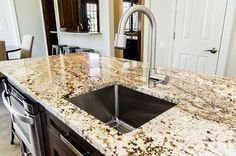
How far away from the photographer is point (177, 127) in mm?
707

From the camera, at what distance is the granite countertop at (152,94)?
0.62 metres

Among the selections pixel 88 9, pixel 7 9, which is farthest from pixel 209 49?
pixel 7 9

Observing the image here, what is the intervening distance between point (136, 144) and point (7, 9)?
19.5ft

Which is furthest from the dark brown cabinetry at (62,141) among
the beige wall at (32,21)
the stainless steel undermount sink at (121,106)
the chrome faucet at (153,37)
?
the beige wall at (32,21)

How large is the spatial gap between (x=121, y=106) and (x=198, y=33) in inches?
77.2

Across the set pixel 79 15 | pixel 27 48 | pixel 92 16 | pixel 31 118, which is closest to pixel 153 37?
pixel 31 118

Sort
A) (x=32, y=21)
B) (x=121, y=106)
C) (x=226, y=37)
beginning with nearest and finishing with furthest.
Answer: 1. (x=121, y=106)
2. (x=226, y=37)
3. (x=32, y=21)

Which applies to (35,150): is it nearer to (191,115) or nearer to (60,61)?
(60,61)

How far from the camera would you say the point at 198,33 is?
265cm

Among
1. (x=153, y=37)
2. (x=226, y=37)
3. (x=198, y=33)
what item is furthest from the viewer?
(x=198, y=33)

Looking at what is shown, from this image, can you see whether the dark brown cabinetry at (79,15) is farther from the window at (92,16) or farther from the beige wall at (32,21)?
the beige wall at (32,21)

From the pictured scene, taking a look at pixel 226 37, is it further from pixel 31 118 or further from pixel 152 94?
pixel 31 118

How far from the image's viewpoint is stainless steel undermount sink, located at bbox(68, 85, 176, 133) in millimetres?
1102

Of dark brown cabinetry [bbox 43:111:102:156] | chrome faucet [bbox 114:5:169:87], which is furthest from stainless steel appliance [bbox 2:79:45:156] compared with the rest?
chrome faucet [bbox 114:5:169:87]
